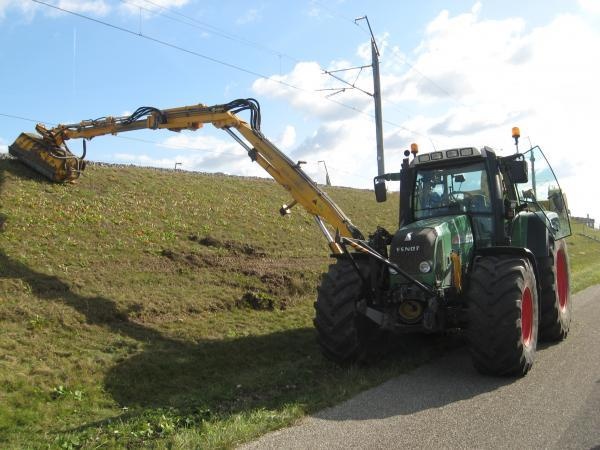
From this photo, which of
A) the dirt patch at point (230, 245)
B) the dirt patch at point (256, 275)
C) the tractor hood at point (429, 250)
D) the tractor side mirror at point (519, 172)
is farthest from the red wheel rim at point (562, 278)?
the dirt patch at point (230, 245)

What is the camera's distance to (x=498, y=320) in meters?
6.77

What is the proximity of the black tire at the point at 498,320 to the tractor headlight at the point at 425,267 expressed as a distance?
51cm

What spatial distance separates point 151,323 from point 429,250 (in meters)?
4.96

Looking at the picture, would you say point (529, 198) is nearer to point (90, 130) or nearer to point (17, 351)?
point (17, 351)

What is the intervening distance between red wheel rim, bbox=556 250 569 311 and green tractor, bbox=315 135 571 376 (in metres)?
0.34

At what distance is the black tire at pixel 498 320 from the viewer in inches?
266

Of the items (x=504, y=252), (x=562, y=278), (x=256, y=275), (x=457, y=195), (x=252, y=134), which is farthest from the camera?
(x=256, y=275)

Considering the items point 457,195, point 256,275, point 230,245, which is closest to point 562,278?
point 457,195

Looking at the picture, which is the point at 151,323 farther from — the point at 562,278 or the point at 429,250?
the point at 562,278

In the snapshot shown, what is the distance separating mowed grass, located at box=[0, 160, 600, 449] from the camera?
20.5 feet

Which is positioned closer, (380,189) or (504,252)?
(504,252)

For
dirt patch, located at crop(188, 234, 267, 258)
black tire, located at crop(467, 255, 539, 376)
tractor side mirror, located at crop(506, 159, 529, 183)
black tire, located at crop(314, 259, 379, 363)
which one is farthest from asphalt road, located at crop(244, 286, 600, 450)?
dirt patch, located at crop(188, 234, 267, 258)

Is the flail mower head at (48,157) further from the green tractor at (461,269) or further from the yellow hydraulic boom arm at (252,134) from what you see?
the green tractor at (461,269)

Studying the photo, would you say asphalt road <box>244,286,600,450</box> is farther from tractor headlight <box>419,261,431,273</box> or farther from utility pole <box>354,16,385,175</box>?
utility pole <box>354,16,385,175</box>
